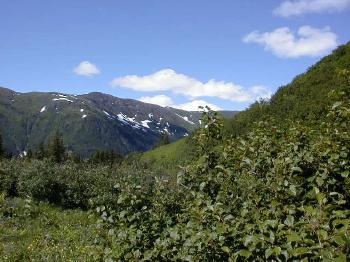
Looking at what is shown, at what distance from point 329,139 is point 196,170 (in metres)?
1.78

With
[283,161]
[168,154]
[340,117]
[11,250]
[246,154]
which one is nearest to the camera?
[283,161]

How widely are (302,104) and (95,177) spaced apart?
3730 cm

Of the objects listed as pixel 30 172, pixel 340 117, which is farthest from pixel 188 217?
pixel 30 172

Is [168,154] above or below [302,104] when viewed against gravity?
below

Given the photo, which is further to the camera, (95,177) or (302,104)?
(302,104)

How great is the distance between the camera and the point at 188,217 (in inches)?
217

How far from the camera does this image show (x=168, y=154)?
15925cm

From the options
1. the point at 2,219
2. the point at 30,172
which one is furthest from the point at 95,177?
the point at 2,219

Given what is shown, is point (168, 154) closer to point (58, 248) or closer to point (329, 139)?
point (58, 248)

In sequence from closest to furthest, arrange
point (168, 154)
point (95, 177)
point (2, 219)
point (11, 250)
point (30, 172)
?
point (11, 250) → point (2, 219) → point (30, 172) → point (95, 177) → point (168, 154)

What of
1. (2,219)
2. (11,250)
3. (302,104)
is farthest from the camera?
(302,104)

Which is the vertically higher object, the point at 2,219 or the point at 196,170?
the point at 196,170

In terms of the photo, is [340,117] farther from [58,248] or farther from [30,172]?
[30,172]

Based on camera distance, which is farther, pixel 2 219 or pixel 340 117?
pixel 2 219
